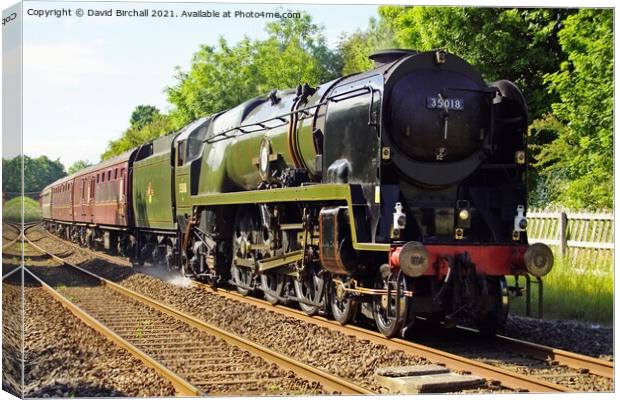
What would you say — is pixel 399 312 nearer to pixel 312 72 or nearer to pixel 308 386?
pixel 308 386

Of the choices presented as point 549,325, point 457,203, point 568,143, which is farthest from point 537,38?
point 549,325

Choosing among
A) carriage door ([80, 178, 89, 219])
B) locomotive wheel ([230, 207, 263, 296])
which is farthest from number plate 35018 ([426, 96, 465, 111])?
carriage door ([80, 178, 89, 219])

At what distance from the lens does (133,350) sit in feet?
31.1

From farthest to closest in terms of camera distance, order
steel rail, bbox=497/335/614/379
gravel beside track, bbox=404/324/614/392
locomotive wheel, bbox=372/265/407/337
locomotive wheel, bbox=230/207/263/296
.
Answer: locomotive wheel, bbox=230/207/263/296
locomotive wheel, bbox=372/265/407/337
steel rail, bbox=497/335/614/379
gravel beside track, bbox=404/324/614/392

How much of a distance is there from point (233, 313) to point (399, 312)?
13.2ft

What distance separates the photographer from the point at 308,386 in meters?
7.77

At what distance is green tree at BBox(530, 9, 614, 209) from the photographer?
8.42 metres

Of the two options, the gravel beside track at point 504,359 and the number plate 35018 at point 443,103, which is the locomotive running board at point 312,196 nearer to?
the number plate 35018 at point 443,103

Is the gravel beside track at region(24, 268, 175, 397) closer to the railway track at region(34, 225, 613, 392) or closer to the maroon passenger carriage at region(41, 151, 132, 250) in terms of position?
the railway track at region(34, 225, 613, 392)

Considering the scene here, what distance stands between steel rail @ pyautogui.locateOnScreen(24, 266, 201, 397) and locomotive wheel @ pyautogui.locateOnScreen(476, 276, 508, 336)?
13.8 ft

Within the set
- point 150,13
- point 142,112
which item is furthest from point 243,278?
point 150,13

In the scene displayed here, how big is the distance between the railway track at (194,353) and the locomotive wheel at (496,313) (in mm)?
2993

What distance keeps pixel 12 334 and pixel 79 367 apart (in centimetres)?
143

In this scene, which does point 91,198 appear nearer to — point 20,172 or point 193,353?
point 193,353
